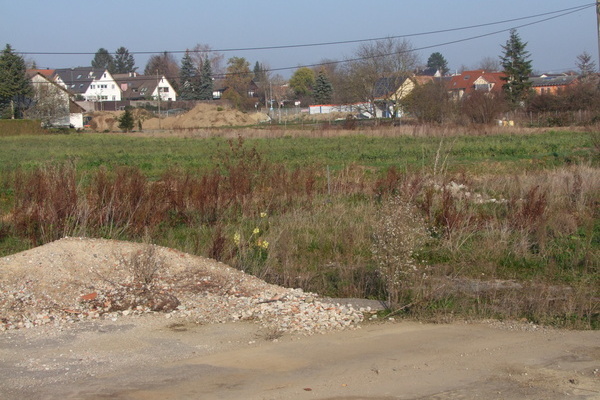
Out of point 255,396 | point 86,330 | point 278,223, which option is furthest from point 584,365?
point 278,223

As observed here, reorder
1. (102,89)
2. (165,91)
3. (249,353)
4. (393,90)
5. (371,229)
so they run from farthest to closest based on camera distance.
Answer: (165,91)
(102,89)
(393,90)
(371,229)
(249,353)

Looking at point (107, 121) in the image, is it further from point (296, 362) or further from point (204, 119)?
point (296, 362)

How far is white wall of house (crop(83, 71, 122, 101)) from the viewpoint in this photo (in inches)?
4835

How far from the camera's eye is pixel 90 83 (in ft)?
403

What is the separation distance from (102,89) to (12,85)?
49.1 metres

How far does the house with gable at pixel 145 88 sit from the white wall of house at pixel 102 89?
3706mm

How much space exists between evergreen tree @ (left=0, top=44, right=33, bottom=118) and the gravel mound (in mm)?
72113

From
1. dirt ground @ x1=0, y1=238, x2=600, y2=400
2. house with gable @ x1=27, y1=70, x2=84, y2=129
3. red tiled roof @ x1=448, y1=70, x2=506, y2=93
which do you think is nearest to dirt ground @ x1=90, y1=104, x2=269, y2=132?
house with gable @ x1=27, y1=70, x2=84, y2=129

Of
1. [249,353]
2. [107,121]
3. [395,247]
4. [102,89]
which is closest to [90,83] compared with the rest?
[102,89]

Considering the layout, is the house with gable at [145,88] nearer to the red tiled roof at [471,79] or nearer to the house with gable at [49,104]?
the house with gable at [49,104]

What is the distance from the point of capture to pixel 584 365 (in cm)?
→ 643

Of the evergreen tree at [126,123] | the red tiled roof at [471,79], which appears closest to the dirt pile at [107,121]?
Answer: the evergreen tree at [126,123]

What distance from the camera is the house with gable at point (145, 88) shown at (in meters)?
125

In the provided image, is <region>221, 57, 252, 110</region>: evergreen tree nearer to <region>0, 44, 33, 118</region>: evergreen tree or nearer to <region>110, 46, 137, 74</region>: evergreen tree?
<region>110, 46, 137, 74</region>: evergreen tree
